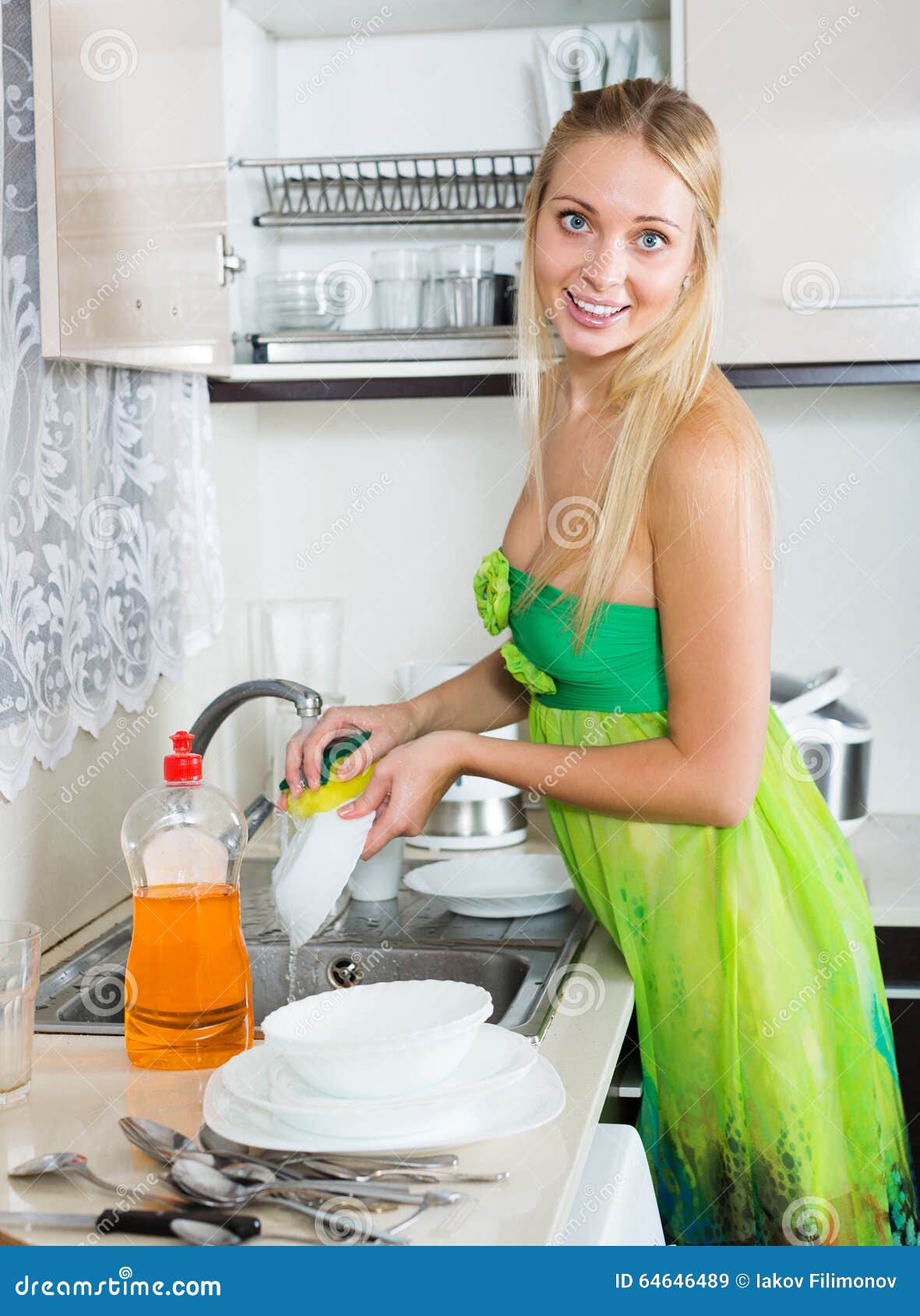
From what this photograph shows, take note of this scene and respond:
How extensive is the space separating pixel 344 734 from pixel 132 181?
22.1 inches

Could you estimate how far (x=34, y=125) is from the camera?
49.7 inches

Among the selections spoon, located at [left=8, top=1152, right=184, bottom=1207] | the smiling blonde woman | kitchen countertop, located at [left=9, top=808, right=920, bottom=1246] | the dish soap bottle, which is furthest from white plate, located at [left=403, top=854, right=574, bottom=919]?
spoon, located at [left=8, top=1152, right=184, bottom=1207]

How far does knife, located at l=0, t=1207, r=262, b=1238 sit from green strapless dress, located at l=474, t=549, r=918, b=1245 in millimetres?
553

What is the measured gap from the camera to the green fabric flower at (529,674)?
1346 millimetres

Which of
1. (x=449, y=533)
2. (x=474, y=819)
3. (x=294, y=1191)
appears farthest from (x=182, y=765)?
(x=449, y=533)

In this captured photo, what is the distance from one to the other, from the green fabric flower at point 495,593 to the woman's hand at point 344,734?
0.14 metres

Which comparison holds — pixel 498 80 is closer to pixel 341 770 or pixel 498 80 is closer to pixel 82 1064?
pixel 341 770

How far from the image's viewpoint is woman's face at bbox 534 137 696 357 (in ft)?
4.08

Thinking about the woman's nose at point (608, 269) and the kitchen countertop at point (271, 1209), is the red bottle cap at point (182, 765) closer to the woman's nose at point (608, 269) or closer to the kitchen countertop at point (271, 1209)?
the kitchen countertop at point (271, 1209)

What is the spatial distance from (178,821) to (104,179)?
58 cm

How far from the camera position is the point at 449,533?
7.01 feet

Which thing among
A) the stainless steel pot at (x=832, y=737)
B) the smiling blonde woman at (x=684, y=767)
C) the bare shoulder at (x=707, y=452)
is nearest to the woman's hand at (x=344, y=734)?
the smiling blonde woman at (x=684, y=767)

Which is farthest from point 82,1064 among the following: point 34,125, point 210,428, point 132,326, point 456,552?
point 456,552

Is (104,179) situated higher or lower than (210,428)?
higher
